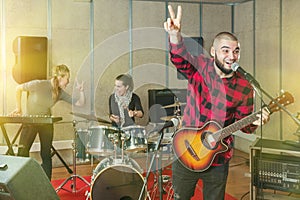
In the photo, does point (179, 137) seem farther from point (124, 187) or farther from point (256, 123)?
point (124, 187)

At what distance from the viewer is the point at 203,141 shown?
2887 mm

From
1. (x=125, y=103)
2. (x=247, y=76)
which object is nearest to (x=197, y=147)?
(x=247, y=76)

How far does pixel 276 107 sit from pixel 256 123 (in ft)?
0.69

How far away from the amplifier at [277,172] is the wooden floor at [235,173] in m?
0.71

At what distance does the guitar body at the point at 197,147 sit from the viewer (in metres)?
2.77

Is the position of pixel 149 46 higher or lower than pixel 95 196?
higher

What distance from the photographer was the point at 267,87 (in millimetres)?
6184

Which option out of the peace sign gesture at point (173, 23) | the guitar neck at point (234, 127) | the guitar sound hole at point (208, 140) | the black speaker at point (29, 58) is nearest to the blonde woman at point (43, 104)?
the black speaker at point (29, 58)

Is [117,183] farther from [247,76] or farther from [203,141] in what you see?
[247,76]

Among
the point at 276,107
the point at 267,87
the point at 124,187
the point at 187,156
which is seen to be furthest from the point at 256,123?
the point at 267,87

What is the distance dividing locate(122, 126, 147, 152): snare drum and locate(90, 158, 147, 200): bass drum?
0.57ft

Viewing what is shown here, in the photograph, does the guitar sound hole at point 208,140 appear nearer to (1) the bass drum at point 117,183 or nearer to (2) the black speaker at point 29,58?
(1) the bass drum at point 117,183

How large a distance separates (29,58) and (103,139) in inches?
84.5

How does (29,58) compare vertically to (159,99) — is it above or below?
above
